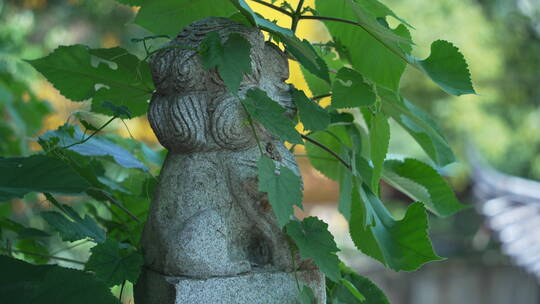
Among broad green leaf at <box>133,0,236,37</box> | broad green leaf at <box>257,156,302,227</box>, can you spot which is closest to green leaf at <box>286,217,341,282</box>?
broad green leaf at <box>257,156,302,227</box>

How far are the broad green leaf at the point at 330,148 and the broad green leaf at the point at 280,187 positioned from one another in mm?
193

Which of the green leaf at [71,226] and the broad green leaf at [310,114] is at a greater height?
the broad green leaf at [310,114]

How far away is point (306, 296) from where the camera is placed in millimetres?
676

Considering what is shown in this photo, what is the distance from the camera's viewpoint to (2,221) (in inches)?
34.5

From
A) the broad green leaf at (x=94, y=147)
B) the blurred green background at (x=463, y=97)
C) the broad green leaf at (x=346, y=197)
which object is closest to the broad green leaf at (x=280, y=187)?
the broad green leaf at (x=346, y=197)

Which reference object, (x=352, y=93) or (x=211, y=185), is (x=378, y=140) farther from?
(x=211, y=185)

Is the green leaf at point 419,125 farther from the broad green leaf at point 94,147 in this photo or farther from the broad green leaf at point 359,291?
the broad green leaf at point 94,147

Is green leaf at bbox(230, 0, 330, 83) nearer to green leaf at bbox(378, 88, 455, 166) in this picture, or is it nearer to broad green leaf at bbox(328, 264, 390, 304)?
green leaf at bbox(378, 88, 455, 166)

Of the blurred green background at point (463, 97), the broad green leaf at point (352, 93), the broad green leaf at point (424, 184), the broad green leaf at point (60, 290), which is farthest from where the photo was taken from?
the blurred green background at point (463, 97)

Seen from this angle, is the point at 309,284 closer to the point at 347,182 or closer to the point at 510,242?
the point at 347,182

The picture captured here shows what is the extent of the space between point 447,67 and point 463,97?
591cm

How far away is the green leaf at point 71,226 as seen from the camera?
2.36 ft

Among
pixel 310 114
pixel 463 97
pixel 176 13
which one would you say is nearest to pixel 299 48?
pixel 310 114

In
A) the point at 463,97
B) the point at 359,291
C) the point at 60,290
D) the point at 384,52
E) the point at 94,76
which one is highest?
the point at 463,97
